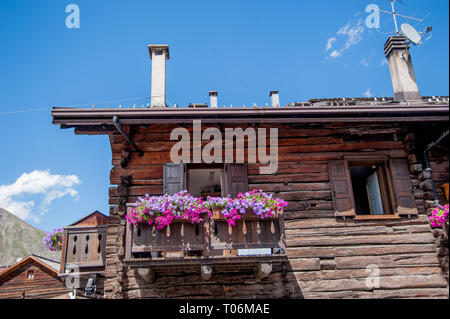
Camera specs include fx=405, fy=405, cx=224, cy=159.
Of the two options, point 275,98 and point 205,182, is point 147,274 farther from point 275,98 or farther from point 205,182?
point 275,98

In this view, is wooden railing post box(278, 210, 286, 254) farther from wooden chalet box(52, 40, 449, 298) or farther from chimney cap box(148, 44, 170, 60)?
chimney cap box(148, 44, 170, 60)

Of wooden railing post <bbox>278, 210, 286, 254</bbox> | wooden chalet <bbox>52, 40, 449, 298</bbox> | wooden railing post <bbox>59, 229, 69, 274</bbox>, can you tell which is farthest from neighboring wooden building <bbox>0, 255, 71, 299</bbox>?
wooden railing post <bbox>278, 210, 286, 254</bbox>

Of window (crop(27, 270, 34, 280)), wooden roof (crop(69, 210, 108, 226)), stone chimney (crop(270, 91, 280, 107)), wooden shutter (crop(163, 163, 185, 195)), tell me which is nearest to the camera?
wooden shutter (crop(163, 163, 185, 195))

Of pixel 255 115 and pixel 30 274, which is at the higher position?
pixel 255 115

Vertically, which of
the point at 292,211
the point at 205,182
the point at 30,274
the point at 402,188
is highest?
the point at 205,182

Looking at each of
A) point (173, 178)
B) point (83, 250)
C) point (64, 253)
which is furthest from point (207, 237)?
point (64, 253)

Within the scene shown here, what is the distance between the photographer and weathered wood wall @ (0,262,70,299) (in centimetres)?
2273

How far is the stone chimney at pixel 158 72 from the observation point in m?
9.98

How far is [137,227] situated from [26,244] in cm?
15847

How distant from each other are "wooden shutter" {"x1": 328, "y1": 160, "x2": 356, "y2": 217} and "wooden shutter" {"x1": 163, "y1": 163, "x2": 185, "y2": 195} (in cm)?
331

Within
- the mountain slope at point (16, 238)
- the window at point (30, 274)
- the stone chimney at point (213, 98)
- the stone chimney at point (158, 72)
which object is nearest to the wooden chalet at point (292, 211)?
the stone chimney at point (158, 72)

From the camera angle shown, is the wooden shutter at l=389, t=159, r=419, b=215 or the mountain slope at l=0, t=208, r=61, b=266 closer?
the wooden shutter at l=389, t=159, r=419, b=215

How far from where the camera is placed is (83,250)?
344 inches

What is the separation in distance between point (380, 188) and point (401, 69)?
12.3ft
